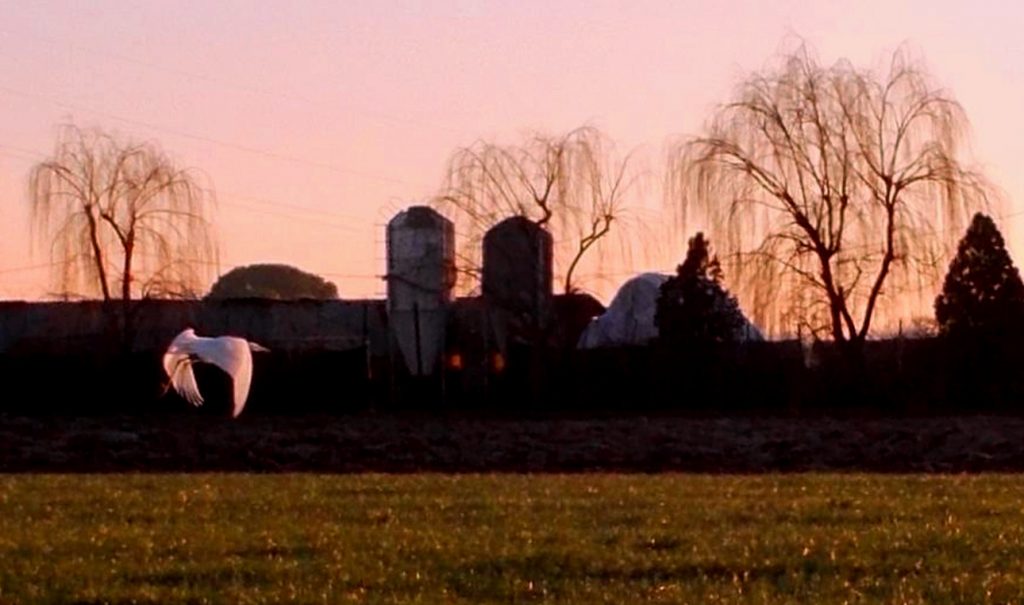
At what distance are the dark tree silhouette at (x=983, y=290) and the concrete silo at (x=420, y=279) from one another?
47.0 feet

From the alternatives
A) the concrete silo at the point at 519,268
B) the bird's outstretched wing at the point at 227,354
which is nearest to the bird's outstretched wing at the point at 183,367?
the bird's outstretched wing at the point at 227,354

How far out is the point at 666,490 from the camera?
62.3ft

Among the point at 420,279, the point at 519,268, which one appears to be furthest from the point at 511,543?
the point at 420,279

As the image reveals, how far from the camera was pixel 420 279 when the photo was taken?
55594mm

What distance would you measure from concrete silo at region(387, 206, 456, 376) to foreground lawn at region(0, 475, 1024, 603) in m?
34.3

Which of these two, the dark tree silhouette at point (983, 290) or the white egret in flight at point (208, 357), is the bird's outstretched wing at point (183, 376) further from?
the dark tree silhouette at point (983, 290)

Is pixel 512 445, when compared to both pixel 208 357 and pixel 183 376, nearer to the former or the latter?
pixel 208 357

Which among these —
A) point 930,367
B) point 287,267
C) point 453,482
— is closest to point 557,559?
point 453,482

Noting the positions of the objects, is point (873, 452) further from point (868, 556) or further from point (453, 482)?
point (868, 556)

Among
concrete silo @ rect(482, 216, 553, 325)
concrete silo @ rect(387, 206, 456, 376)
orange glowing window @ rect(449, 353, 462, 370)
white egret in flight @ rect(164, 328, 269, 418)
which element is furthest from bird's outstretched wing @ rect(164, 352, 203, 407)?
concrete silo @ rect(482, 216, 553, 325)

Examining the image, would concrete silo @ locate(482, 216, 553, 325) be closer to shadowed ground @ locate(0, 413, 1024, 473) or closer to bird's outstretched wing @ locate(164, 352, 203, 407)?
shadowed ground @ locate(0, 413, 1024, 473)

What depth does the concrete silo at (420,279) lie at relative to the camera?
54.3 meters

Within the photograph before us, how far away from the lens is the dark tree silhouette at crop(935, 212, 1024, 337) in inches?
1758

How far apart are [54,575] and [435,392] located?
39.1 meters
